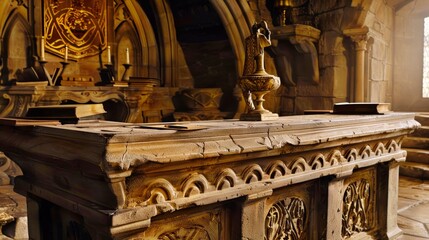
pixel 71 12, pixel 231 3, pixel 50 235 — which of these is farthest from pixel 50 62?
pixel 50 235

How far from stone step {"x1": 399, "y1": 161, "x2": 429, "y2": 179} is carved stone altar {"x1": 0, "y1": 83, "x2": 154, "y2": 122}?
3502 millimetres

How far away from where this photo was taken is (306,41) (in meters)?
5.38

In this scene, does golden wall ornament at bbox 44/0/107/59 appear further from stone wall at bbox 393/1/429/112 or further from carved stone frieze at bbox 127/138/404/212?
stone wall at bbox 393/1/429/112

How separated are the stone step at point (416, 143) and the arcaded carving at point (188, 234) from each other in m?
4.70

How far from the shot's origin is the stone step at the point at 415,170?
480 cm

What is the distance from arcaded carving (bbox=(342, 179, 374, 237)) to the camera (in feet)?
7.90

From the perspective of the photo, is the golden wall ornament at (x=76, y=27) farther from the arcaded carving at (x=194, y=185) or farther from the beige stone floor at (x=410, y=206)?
the arcaded carving at (x=194, y=185)

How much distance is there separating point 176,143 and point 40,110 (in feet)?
2.61

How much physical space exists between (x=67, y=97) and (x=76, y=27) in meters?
1.49

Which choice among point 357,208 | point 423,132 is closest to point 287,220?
point 357,208

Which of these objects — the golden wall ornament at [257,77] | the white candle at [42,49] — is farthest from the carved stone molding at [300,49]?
the golden wall ornament at [257,77]

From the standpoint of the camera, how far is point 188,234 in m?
1.58

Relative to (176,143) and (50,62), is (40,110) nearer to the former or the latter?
(176,143)

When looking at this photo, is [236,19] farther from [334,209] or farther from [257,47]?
[334,209]
